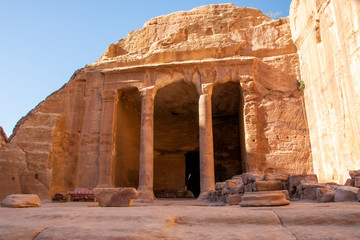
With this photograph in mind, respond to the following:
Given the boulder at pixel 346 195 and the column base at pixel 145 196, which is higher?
the boulder at pixel 346 195

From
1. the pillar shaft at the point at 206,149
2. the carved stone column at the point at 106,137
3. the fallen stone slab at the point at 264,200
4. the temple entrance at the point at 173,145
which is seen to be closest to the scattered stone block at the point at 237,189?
the fallen stone slab at the point at 264,200

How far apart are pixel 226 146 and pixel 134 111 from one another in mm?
4860

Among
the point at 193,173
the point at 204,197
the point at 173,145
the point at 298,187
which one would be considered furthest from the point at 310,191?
the point at 193,173

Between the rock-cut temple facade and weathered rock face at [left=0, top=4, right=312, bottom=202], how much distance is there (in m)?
0.03

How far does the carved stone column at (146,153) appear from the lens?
9.37 m

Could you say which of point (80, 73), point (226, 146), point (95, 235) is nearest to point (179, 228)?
point (95, 235)

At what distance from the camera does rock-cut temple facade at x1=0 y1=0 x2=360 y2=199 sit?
8586mm

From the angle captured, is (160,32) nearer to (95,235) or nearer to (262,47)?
(262,47)

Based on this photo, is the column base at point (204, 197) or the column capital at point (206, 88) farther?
the column capital at point (206, 88)

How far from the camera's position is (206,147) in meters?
9.42

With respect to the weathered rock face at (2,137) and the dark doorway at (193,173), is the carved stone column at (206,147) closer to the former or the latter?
the dark doorway at (193,173)

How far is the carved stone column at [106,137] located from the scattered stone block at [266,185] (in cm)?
566

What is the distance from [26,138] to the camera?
1009cm

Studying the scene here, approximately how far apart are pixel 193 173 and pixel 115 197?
1226 cm
